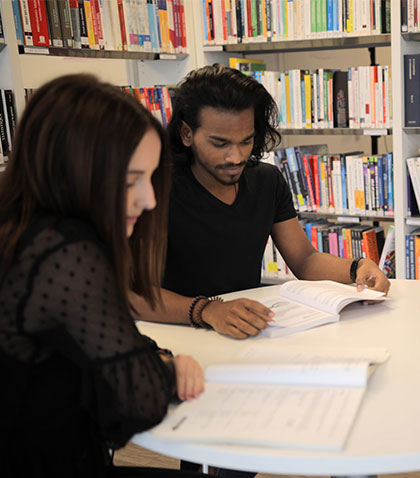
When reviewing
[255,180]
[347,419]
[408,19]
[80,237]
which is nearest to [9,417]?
[80,237]

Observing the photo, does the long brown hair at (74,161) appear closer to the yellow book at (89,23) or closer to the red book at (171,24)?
→ the yellow book at (89,23)

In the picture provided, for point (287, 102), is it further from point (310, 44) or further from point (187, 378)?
point (187, 378)

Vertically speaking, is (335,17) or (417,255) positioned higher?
(335,17)

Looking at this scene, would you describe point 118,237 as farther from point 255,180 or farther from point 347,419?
point 255,180

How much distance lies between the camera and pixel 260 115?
1.98m

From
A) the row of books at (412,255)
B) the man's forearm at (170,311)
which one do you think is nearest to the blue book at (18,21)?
the man's forearm at (170,311)

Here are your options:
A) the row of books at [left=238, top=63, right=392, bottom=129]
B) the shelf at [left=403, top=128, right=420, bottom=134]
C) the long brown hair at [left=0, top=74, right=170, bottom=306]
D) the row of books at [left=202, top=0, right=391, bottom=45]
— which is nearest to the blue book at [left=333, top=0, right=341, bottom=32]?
the row of books at [left=202, top=0, right=391, bottom=45]

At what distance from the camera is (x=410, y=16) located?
9.10 ft

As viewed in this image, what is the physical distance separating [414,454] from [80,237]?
22.4 inches

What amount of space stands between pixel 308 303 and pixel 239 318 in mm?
246

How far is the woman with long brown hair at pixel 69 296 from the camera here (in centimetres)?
94

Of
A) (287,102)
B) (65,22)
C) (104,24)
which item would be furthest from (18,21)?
(287,102)

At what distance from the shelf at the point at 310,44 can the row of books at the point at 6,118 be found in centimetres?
120

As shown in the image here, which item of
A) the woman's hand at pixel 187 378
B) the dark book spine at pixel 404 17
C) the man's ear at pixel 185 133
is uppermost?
the dark book spine at pixel 404 17
